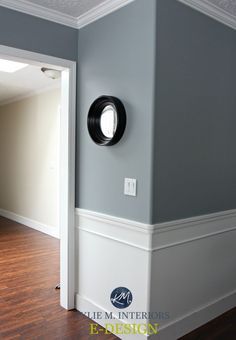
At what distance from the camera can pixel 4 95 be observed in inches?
241

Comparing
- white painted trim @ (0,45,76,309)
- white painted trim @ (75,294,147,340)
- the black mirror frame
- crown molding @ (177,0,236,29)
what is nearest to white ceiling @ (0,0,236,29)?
crown molding @ (177,0,236,29)

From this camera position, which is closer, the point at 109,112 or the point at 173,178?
the point at 173,178

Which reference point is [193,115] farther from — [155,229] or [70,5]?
[70,5]

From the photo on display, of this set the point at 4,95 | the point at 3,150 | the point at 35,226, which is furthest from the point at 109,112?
the point at 3,150

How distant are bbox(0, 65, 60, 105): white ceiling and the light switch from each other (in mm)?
2515

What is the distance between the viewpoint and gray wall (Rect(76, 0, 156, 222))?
2180 mm

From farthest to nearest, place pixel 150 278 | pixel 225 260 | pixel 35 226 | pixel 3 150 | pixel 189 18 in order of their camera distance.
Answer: pixel 3 150, pixel 35 226, pixel 225 260, pixel 189 18, pixel 150 278

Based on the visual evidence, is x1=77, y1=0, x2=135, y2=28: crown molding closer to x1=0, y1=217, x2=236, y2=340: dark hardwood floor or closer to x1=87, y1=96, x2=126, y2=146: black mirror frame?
x1=87, y1=96, x2=126, y2=146: black mirror frame

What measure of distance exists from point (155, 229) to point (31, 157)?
4255 mm

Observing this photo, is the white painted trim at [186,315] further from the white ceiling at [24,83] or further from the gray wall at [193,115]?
the white ceiling at [24,83]

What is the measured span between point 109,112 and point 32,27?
2.98ft

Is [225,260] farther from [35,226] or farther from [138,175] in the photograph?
[35,226]

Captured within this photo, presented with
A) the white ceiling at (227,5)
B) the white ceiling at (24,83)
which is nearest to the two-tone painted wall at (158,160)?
the white ceiling at (227,5)

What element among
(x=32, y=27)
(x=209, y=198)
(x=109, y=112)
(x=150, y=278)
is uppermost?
(x=32, y=27)
